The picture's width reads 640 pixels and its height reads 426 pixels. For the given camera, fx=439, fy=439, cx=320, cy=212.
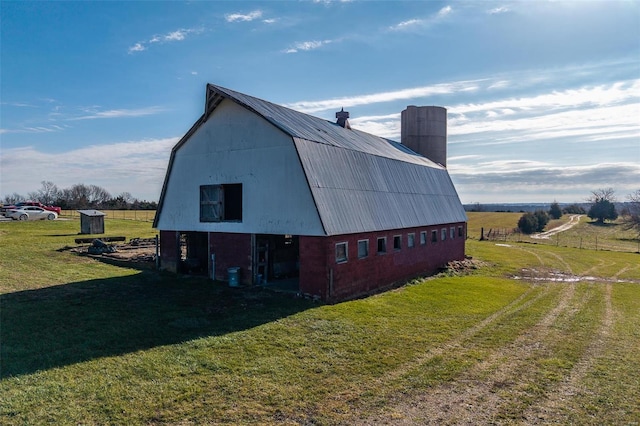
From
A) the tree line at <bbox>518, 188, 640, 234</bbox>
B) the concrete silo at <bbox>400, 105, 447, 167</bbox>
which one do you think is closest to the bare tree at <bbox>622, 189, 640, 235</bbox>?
the tree line at <bbox>518, 188, 640, 234</bbox>

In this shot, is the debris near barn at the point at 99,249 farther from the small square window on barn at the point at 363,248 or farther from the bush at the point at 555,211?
the bush at the point at 555,211

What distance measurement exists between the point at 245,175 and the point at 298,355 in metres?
9.84

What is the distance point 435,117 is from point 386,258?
70.3 ft

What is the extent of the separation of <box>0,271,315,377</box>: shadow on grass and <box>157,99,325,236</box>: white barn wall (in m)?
2.86

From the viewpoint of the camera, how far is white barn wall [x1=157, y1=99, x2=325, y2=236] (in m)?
17.2

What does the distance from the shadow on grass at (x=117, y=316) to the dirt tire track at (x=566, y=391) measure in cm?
779

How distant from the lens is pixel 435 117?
125 feet

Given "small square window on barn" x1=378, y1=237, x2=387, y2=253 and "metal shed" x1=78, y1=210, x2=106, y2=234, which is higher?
"metal shed" x1=78, y1=210, x2=106, y2=234

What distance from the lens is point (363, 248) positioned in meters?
19.0

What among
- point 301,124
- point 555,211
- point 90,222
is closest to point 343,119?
point 301,124

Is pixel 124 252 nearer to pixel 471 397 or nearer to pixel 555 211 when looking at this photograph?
pixel 471 397

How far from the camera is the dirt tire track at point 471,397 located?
7855mm

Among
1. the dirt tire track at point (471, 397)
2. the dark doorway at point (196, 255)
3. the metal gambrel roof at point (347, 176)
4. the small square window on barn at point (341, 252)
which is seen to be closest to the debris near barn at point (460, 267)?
the metal gambrel roof at point (347, 176)

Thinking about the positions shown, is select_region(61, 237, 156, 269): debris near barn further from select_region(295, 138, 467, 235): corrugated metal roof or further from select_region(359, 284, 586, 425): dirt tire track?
select_region(359, 284, 586, 425): dirt tire track
